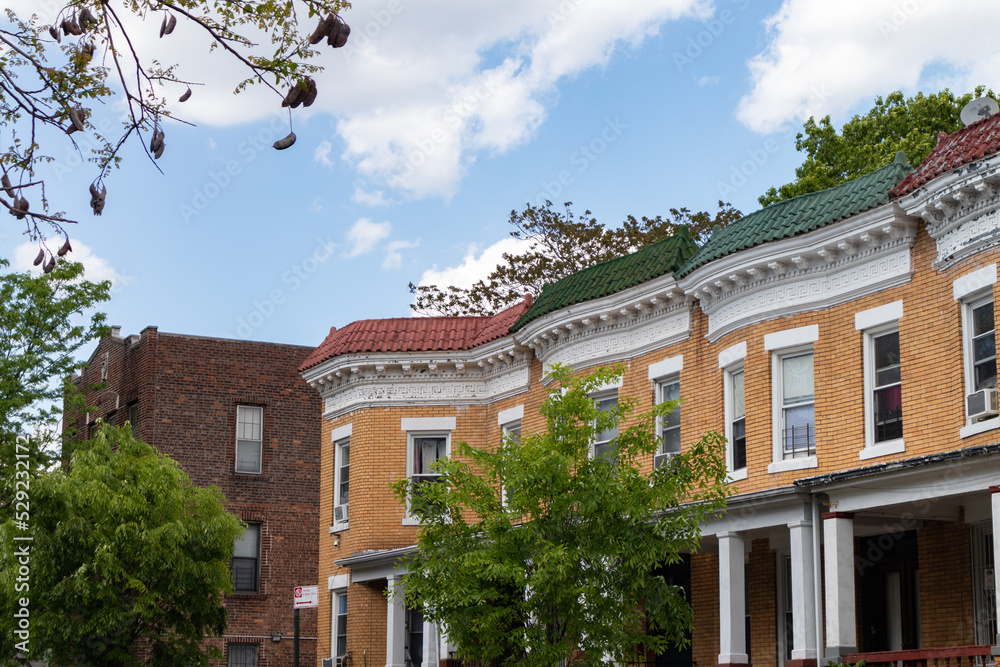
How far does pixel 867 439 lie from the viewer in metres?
18.5

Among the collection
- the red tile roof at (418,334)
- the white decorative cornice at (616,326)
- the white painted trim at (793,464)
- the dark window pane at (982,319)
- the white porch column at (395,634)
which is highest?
the red tile roof at (418,334)

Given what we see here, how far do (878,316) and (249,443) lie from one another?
2160 cm

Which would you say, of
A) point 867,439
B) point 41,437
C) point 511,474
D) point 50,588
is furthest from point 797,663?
point 41,437

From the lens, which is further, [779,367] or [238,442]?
[238,442]

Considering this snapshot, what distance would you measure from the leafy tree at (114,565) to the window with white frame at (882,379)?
1207 cm

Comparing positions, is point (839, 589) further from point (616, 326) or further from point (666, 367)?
point (616, 326)

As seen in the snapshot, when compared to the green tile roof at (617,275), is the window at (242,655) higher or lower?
lower

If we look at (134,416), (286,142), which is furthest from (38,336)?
(286,142)

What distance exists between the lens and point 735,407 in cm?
2092

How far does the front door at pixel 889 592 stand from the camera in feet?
62.7

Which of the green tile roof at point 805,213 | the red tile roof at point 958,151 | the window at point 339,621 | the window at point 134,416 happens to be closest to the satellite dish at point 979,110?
the red tile roof at point 958,151

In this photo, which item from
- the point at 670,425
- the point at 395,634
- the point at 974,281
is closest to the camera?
the point at 974,281

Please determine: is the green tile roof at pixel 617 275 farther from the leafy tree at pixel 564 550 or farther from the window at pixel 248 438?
the window at pixel 248 438

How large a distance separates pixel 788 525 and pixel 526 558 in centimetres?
417
